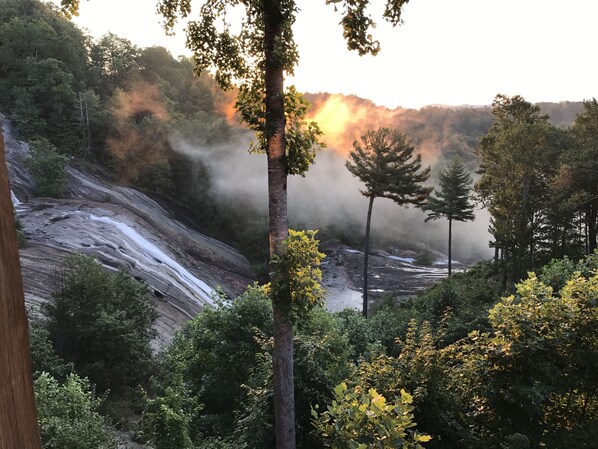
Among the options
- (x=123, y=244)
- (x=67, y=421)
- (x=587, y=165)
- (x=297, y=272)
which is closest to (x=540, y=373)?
(x=297, y=272)

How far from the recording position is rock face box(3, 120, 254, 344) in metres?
25.5

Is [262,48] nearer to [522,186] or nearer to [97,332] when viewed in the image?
[97,332]

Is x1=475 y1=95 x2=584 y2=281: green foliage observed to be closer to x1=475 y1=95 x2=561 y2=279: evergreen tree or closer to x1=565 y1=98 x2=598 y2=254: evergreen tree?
x1=475 y1=95 x2=561 y2=279: evergreen tree

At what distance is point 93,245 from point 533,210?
2976 centimetres

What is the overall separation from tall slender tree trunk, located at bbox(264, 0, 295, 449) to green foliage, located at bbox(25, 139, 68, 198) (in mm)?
36598

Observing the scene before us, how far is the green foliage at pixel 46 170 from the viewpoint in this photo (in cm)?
3597

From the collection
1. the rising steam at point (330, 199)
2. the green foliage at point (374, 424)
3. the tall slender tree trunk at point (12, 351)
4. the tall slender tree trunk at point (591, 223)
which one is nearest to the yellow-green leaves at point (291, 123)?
the green foliage at point (374, 424)

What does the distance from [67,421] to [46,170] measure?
109 feet

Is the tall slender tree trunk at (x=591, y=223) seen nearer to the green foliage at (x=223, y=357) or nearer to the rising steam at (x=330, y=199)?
the green foliage at (x=223, y=357)

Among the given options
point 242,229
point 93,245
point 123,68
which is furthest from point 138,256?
point 123,68

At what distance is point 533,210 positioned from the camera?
1113 inches

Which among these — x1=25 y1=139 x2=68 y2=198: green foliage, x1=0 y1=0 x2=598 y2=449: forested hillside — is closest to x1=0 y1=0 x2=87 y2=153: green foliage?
x1=0 y1=0 x2=598 y2=449: forested hillside

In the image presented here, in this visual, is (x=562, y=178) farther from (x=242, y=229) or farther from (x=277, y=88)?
(x=242, y=229)

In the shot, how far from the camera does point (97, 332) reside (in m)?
18.2
